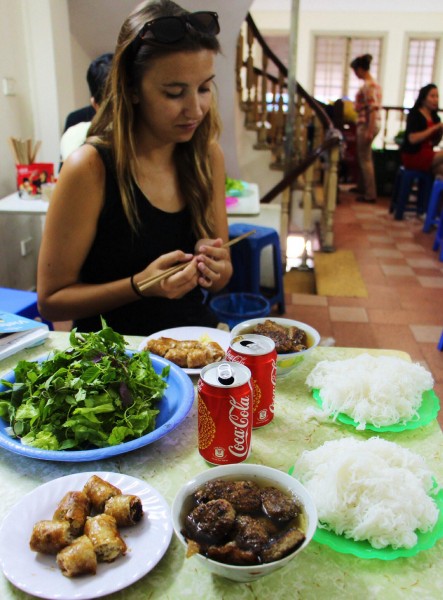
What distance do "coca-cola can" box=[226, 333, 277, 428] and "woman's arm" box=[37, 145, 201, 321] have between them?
432mm

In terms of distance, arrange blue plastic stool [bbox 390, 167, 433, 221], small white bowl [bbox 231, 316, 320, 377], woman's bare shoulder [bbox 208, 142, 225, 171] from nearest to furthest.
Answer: small white bowl [bbox 231, 316, 320, 377]
woman's bare shoulder [bbox 208, 142, 225, 171]
blue plastic stool [bbox 390, 167, 433, 221]

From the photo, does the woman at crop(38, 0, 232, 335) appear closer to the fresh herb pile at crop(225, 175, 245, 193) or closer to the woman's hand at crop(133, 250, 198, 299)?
the woman's hand at crop(133, 250, 198, 299)

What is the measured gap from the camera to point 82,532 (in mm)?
765

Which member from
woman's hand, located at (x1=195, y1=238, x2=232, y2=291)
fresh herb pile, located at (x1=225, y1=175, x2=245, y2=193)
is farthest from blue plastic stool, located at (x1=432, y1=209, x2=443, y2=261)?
woman's hand, located at (x1=195, y1=238, x2=232, y2=291)

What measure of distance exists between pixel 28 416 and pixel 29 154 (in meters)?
2.75

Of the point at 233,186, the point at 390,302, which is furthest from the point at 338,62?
the point at 233,186

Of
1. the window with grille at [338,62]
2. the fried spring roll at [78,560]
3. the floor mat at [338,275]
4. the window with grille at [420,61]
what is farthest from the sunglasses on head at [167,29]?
the window with grille at [420,61]

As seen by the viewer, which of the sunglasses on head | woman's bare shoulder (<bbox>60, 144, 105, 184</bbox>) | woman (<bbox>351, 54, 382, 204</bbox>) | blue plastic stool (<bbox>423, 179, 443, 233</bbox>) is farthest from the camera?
woman (<bbox>351, 54, 382, 204</bbox>)

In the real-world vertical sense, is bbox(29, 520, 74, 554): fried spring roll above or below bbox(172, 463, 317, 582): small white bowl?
below

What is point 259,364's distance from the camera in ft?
3.26

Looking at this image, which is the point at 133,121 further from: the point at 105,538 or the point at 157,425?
the point at 105,538

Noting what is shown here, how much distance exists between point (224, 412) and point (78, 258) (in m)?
0.84

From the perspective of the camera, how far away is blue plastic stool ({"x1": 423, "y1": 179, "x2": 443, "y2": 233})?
5.73 meters

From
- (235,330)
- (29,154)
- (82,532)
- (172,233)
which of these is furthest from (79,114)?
(82,532)
